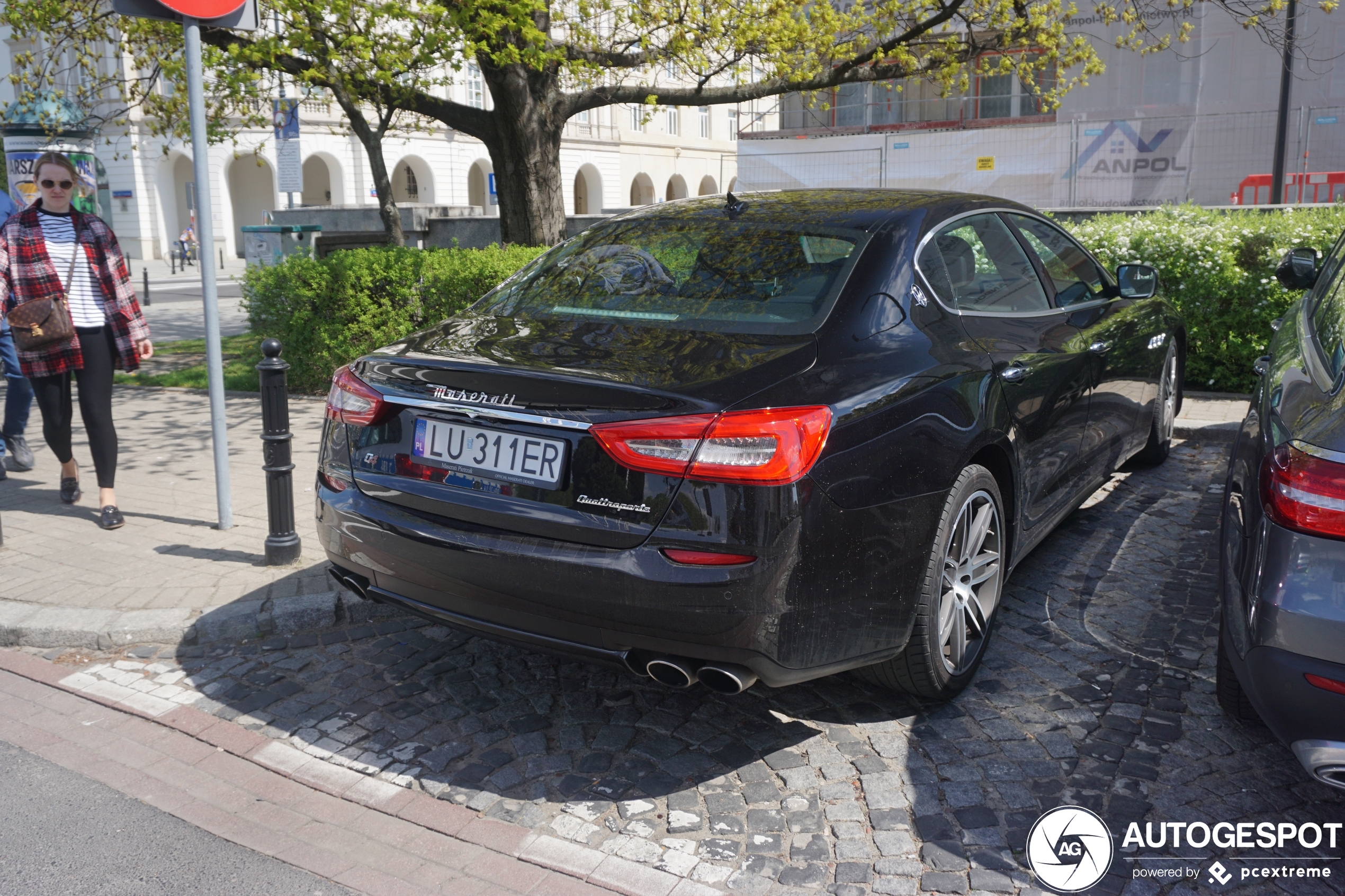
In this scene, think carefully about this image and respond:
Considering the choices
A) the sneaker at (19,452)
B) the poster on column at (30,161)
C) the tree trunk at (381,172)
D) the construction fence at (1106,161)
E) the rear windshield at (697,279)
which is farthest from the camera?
the construction fence at (1106,161)

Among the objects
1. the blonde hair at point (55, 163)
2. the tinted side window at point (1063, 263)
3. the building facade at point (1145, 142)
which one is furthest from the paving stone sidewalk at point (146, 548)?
the building facade at point (1145, 142)

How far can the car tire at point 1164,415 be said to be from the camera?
250 inches

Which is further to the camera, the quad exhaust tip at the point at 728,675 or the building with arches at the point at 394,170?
the building with arches at the point at 394,170

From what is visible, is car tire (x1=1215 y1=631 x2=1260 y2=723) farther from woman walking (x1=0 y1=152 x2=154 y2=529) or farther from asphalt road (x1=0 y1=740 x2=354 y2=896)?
woman walking (x1=0 y1=152 x2=154 y2=529)

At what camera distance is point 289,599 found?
462 centimetres

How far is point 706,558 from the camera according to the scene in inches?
115

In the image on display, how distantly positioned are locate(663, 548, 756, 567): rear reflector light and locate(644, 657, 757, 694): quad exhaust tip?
28 cm

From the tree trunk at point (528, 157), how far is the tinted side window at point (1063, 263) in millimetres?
6444

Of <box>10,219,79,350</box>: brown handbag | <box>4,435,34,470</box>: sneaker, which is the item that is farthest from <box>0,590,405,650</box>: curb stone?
<box>4,435,34,470</box>: sneaker

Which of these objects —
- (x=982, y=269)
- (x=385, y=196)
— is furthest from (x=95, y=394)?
(x=385, y=196)

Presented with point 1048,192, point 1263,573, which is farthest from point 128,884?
point 1048,192

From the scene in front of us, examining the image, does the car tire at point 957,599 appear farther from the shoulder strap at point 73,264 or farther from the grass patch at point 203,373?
the grass patch at point 203,373

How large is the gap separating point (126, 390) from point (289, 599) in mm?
6699

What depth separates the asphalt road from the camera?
9.46 feet
